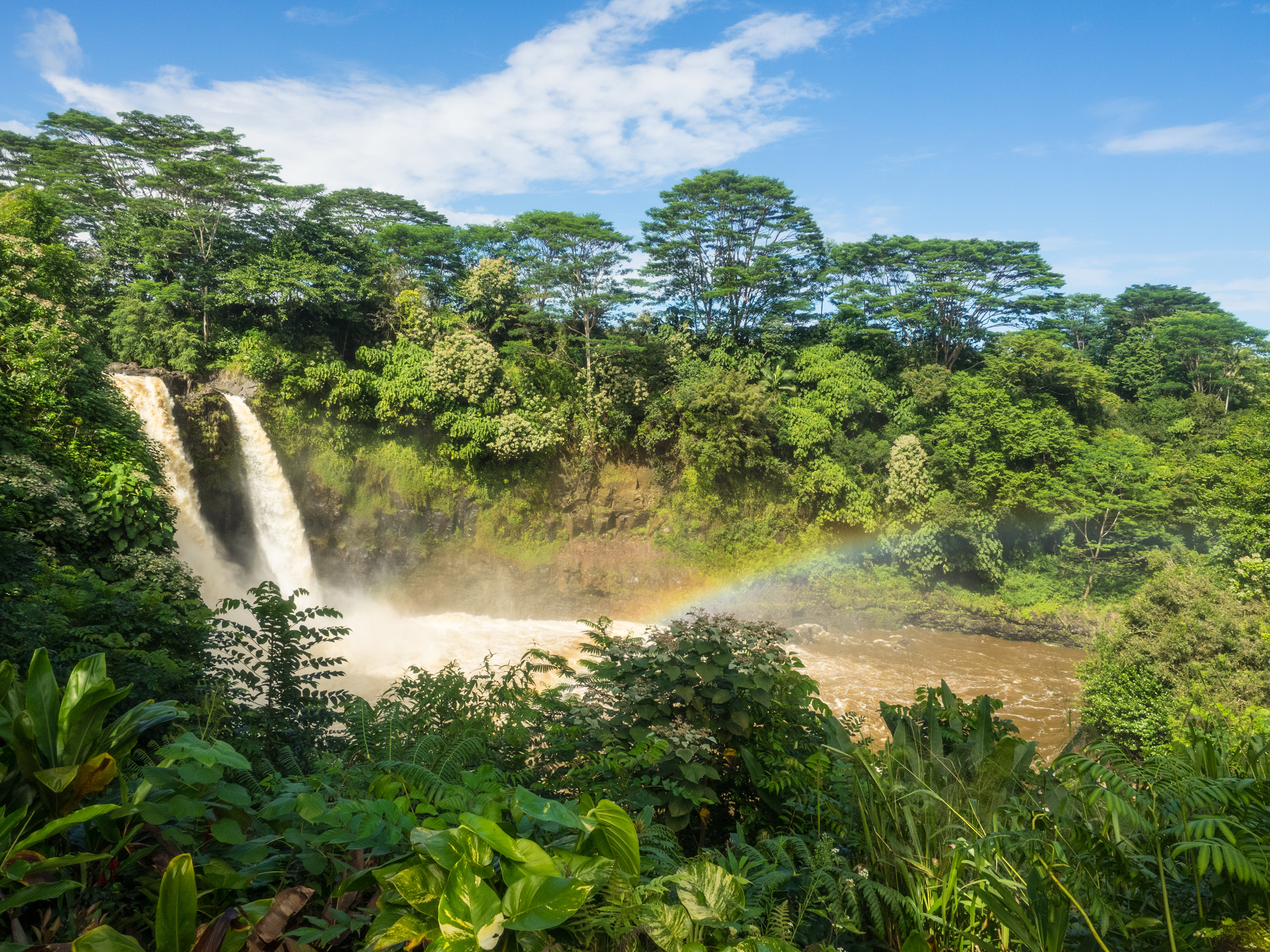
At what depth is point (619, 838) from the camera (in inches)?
48.9

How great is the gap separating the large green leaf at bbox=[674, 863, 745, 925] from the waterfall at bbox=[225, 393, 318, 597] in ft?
47.4

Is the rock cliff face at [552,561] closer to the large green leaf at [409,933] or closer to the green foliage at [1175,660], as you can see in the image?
the green foliage at [1175,660]

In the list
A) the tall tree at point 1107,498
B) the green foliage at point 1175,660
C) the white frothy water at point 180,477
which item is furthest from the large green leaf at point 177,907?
the tall tree at point 1107,498

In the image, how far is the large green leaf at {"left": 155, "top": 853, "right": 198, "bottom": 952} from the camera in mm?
1150

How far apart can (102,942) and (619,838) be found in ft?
2.89

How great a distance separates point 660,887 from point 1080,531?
68.2 feet

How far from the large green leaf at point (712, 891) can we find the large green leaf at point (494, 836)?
0.36 m

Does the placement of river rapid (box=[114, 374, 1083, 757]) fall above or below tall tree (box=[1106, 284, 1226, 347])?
below

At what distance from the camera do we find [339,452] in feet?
50.0

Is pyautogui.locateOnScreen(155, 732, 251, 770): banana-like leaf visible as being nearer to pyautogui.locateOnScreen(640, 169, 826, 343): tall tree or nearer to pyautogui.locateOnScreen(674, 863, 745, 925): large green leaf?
pyautogui.locateOnScreen(674, 863, 745, 925): large green leaf

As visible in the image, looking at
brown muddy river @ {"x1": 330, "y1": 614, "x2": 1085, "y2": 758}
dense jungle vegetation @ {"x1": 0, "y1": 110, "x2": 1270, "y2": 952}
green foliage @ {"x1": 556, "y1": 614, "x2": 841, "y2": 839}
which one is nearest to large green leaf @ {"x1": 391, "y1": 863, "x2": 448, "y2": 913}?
dense jungle vegetation @ {"x1": 0, "y1": 110, "x2": 1270, "y2": 952}

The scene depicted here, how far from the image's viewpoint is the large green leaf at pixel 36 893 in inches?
43.1

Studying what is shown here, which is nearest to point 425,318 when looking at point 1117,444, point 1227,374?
point 1117,444

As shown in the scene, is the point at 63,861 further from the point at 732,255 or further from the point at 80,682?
the point at 732,255
